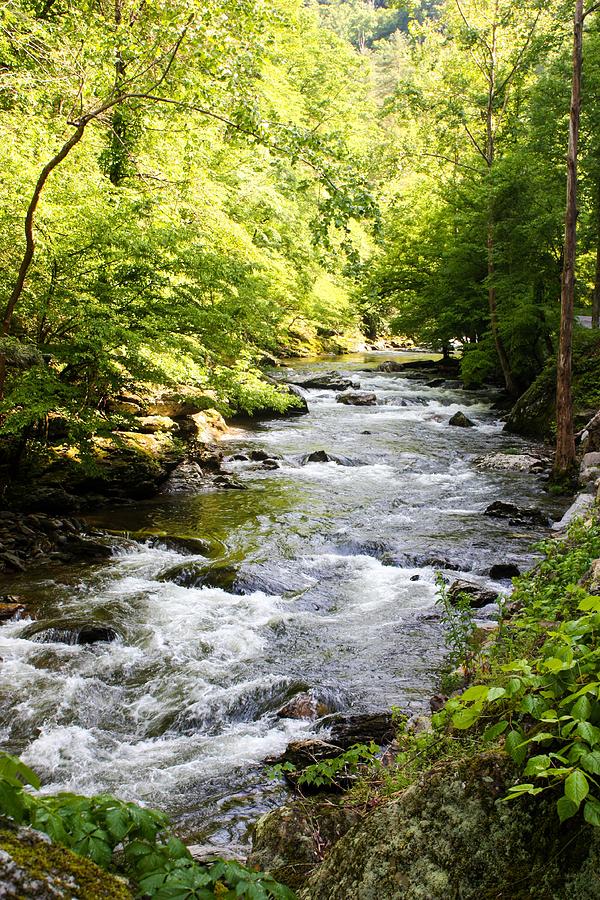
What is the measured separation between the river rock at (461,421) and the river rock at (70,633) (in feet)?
48.9

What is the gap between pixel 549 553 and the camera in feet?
19.9

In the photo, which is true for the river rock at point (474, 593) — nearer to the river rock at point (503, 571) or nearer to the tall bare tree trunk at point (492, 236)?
the river rock at point (503, 571)

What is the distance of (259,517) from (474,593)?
195 inches

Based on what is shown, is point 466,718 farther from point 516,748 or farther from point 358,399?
point 358,399

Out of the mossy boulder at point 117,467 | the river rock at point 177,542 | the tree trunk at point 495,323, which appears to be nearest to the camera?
the river rock at point 177,542

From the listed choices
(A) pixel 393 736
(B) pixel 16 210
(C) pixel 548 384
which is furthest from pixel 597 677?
(C) pixel 548 384

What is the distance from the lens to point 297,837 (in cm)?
367

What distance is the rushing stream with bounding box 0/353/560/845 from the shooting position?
5586mm

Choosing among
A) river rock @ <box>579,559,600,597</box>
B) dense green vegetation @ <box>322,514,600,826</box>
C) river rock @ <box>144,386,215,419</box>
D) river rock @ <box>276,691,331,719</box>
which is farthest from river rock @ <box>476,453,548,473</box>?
dense green vegetation @ <box>322,514,600,826</box>

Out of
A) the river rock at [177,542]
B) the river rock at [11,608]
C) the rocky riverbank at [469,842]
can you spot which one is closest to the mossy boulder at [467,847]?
the rocky riverbank at [469,842]

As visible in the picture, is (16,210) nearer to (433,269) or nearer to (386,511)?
(386,511)

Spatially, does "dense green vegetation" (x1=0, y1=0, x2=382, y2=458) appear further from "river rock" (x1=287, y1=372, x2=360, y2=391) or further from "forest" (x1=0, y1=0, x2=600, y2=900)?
"river rock" (x1=287, y1=372, x2=360, y2=391)

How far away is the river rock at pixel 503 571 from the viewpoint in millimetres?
9125

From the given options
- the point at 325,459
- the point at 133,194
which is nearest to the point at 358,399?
the point at 325,459
